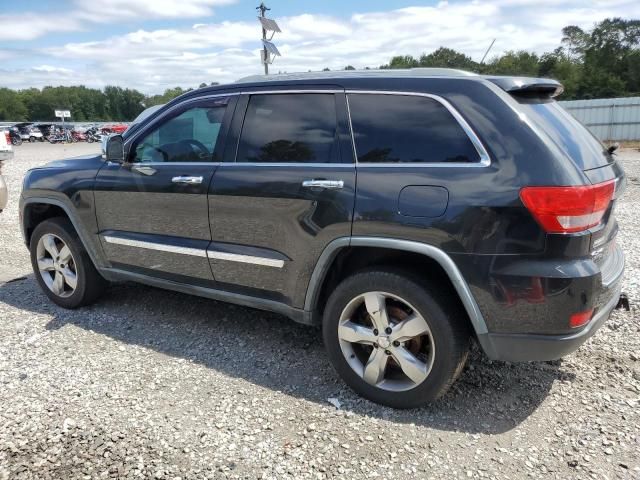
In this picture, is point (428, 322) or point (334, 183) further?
point (334, 183)

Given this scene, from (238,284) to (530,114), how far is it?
211 centimetres

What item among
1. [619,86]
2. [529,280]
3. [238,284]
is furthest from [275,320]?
[619,86]

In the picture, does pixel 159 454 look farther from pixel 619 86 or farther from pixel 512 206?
pixel 619 86

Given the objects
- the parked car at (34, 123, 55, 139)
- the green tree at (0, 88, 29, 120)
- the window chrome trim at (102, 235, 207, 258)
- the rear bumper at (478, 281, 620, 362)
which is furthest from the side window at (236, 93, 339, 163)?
the green tree at (0, 88, 29, 120)

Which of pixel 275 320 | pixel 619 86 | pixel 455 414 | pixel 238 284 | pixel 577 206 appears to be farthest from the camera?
pixel 619 86

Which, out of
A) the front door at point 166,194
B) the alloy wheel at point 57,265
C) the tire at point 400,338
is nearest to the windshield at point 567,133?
the tire at point 400,338

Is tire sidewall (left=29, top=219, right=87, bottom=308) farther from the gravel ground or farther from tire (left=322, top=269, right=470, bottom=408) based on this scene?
tire (left=322, top=269, right=470, bottom=408)

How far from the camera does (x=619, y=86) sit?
165 ft

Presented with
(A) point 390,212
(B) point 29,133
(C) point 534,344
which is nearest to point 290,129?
(A) point 390,212

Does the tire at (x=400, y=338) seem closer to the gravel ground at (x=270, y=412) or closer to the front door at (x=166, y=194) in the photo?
the gravel ground at (x=270, y=412)

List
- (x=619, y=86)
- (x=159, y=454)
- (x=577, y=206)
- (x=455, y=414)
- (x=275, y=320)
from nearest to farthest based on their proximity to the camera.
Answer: (x=577, y=206) → (x=159, y=454) → (x=455, y=414) → (x=275, y=320) → (x=619, y=86)

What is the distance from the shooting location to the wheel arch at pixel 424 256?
8.97 ft

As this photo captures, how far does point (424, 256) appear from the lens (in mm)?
2936

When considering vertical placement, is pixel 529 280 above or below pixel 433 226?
below
